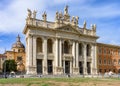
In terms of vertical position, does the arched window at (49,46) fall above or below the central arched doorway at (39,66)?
above

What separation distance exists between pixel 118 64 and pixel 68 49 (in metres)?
26.4

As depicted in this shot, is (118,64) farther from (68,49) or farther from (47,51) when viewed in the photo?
(47,51)

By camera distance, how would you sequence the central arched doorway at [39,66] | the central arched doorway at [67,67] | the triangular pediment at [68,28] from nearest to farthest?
the central arched doorway at [39,66], the triangular pediment at [68,28], the central arched doorway at [67,67]

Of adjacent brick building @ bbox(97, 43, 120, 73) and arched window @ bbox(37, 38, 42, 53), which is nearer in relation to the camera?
arched window @ bbox(37, 38, 42, 53)

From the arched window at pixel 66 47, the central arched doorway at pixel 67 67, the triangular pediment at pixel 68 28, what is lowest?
the central arched doorway at pixel 67 67

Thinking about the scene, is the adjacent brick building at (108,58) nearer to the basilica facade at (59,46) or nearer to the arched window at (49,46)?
the basilica facade at (59,46)

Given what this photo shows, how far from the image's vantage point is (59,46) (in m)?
66.2

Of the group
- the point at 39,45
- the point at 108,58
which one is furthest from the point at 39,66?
the point at 108,58

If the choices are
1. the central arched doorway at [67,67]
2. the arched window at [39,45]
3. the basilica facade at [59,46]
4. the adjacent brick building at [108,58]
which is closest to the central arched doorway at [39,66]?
the basilica facade at [59,46]

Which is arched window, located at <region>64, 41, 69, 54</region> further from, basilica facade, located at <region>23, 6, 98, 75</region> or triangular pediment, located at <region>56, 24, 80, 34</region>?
triangular pediment, located at <region>56, 24, 80, 34</region>

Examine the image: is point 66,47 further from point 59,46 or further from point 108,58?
point 108,58

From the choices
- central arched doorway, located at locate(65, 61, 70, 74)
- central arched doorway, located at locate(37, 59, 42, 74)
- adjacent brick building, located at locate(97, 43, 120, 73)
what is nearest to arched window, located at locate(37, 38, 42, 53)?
central arched doorway, located at locate(37, 59, 42, 74)

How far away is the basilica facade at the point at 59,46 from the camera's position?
61938 mm

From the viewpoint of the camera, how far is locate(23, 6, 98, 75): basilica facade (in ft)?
203
